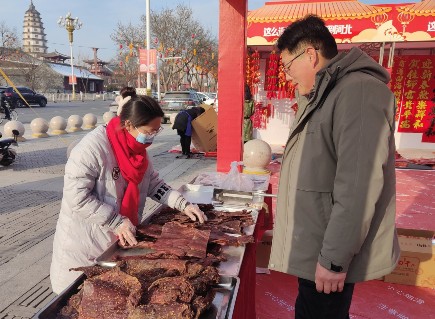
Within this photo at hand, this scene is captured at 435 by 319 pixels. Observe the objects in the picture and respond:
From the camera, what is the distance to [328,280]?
152 centimetres

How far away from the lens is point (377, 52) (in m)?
10.8

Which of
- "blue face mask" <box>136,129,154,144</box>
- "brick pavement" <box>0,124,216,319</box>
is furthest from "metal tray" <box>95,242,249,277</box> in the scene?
"brick pavement" <box>0,124,216,319</box>

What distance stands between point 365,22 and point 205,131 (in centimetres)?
495

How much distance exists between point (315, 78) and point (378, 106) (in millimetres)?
311

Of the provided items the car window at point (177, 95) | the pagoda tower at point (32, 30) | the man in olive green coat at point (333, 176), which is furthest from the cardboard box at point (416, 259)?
the pagoda tower at point (32, 30)

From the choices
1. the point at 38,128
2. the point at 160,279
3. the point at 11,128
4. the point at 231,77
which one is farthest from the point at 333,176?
the point at 38,128

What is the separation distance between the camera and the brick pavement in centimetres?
313

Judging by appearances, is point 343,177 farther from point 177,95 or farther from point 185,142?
point 177,95

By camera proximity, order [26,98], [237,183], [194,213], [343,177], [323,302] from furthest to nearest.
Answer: [26,98] → [237,183] → [194,213] → [323,302] → [343,177]

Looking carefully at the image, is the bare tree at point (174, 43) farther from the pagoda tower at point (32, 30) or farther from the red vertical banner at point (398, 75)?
the pagoda tower at point (32, 30)

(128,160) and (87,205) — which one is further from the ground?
(128,160)

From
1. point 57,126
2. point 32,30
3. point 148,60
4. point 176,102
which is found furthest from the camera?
point 32,30

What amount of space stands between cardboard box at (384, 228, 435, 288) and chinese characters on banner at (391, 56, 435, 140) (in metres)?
8.65

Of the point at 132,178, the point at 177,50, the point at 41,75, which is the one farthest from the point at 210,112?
the point at 41,75
